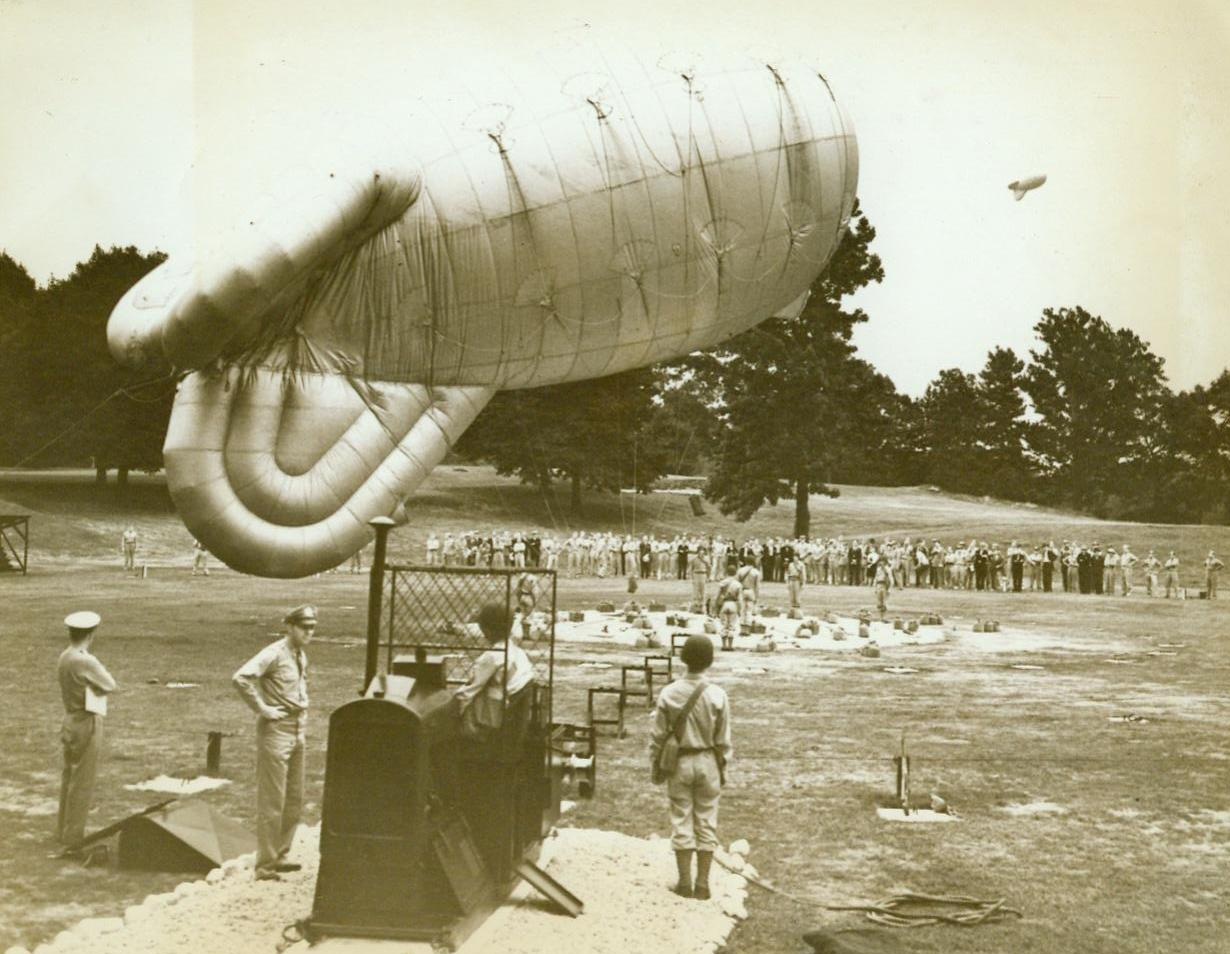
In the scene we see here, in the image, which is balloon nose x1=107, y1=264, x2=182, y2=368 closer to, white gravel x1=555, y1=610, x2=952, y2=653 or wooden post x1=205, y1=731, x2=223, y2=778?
wooden post x1=205, y1=731, x2=223, y2=778

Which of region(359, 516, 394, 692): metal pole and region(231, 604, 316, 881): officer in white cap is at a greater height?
region(359, 516, 394, 692): metal pole

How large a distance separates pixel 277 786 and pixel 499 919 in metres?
2.10

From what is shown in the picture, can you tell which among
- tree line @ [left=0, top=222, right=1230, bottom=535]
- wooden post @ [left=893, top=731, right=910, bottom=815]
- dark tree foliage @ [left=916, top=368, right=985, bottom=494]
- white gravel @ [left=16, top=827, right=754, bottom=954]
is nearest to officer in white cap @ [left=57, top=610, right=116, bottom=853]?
white gravel @ [left=16, top=827, right=754, bottom=954]

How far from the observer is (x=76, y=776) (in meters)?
9.27

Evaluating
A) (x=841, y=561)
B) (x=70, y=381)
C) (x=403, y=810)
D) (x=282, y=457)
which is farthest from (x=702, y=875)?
(x=70, y=381)

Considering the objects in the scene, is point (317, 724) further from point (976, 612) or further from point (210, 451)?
point (976, 612)

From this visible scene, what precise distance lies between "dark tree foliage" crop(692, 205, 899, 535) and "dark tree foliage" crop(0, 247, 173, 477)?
27031 mm

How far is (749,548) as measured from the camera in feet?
149

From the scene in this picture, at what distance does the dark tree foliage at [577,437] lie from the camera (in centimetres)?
Answer: 5278

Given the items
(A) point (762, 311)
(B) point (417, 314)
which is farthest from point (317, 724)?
(A) point (762, 311)

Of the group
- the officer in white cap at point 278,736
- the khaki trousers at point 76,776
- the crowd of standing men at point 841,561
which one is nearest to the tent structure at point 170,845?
the officer in white cap at point 278,736

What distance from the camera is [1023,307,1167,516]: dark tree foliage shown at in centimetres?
7700

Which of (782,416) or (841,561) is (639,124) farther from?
(782,416)

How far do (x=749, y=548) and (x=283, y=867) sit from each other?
1497 inches
